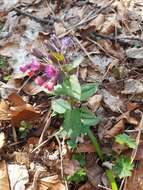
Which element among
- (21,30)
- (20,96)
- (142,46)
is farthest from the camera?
(21,30)

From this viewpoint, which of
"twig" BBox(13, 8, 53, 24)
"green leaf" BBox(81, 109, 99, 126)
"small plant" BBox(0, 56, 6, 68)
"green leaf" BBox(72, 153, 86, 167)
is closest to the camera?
"green leaf" BBox(81, 109, 99, 126)

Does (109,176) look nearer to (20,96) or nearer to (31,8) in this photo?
(20,96)

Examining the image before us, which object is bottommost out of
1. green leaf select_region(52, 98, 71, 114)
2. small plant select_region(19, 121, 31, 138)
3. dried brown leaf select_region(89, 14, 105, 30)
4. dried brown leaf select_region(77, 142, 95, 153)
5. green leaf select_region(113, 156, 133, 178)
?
green leaf select_region(113, 156, 133, 178)

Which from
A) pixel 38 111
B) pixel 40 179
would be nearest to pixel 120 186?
pixel 40 179

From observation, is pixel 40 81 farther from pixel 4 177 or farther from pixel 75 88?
pixel 4 177

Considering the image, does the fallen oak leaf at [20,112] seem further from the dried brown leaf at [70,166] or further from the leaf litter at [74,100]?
the dried brown leaf at [70,166]

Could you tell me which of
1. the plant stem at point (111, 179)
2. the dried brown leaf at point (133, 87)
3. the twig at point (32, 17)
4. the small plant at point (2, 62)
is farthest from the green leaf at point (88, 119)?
the twig at point (32, 17)

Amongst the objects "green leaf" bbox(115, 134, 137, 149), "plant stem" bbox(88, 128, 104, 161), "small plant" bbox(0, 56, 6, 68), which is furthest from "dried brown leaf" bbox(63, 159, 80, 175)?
"small plant" bbox(0, 56, 6, 68)

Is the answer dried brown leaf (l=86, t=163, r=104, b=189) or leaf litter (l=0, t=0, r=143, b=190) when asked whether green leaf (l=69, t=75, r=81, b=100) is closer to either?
leaf litter (l=0, t=0, r=143, b=190)
